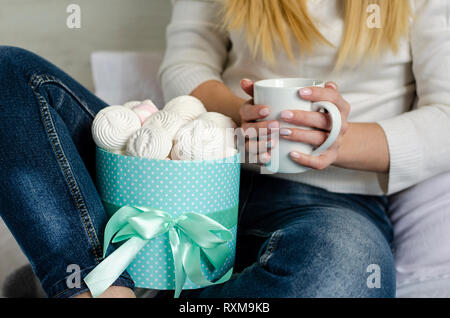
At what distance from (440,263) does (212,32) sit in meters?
0.67

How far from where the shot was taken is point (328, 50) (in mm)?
861

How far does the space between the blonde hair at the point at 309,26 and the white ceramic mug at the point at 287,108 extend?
0.60ft

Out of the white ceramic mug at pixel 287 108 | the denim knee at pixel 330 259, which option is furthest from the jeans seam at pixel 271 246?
the white ceramic mug at pixel 287 108

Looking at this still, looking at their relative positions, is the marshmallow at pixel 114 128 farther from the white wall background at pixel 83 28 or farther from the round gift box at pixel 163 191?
the white wall background at pixel 83 28

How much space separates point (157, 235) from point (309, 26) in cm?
47

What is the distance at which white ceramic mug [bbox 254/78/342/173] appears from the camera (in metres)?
0.63

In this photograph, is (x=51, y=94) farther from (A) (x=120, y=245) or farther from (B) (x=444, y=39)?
(B) (x=444, y=39)

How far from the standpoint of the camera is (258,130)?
668 mm

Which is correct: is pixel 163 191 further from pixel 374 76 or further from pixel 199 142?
pixel 374 76

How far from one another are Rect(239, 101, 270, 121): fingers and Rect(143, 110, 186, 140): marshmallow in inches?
3.9

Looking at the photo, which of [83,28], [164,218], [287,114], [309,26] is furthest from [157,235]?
[83,28]

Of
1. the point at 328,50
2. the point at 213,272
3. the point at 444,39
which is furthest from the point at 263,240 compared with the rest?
the point at 444,39

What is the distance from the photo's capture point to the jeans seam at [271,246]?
2.23ft

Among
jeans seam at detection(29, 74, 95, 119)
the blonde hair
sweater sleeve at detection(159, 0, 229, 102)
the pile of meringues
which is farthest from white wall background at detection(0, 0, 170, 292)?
the pile of meringues
